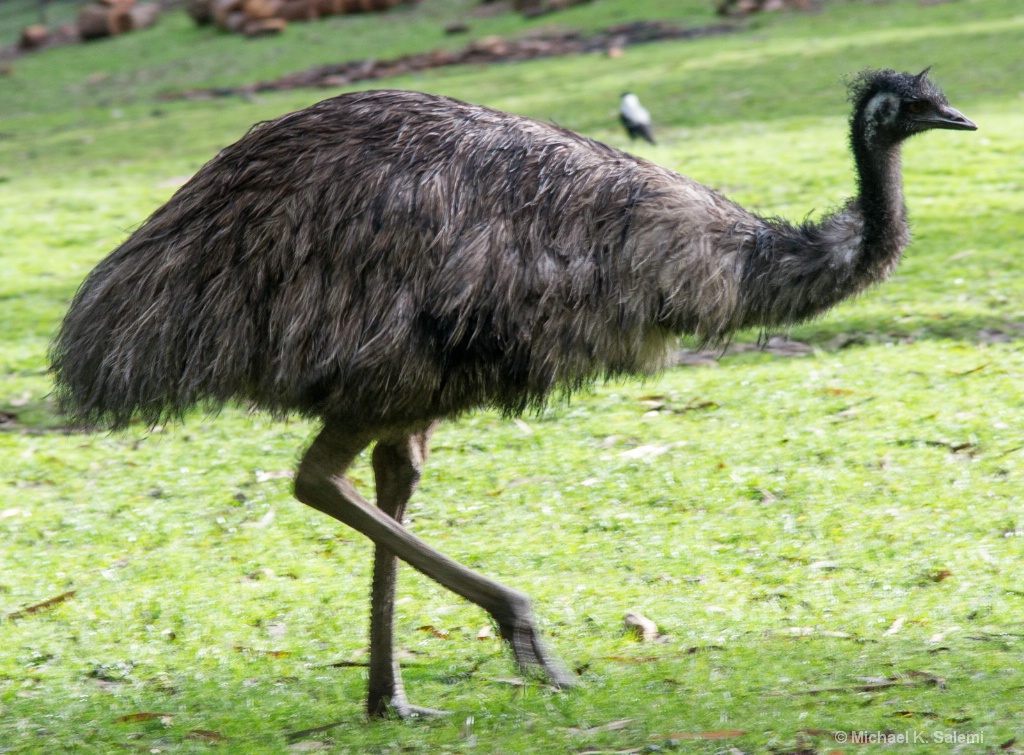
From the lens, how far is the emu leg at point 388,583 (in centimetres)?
320

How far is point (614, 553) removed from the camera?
407cm

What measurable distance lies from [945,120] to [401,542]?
5.31ft

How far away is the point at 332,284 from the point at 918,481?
7.32 ft

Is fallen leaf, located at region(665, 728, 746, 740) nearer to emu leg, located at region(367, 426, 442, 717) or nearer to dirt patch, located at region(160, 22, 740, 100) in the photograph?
emu leg, located at region(367, 426, 442, 717)

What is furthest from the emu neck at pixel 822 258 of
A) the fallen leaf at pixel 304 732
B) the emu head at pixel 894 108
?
the fallen leaf at pixel 304 732

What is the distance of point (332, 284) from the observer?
287cm

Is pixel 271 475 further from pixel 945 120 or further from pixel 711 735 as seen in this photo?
pixel 945 120

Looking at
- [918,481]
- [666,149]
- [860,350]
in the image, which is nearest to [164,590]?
[918,481]

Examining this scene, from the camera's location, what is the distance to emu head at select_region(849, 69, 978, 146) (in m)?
3.27

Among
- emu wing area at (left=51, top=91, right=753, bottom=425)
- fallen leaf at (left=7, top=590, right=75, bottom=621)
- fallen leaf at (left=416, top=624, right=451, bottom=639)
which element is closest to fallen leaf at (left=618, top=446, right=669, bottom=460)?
fallen leaf at (left=416, top=624, right=451, bottom=639)

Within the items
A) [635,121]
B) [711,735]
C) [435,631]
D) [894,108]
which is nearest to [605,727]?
[711,735]

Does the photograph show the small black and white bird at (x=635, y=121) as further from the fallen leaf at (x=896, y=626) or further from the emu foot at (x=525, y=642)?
the emu foot at (x=525, y=642)

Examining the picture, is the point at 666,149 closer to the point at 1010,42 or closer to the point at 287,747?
the point at 1010,42

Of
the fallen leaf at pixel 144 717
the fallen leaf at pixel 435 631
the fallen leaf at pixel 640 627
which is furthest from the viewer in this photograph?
the fallen leaf at pixel 435 631
